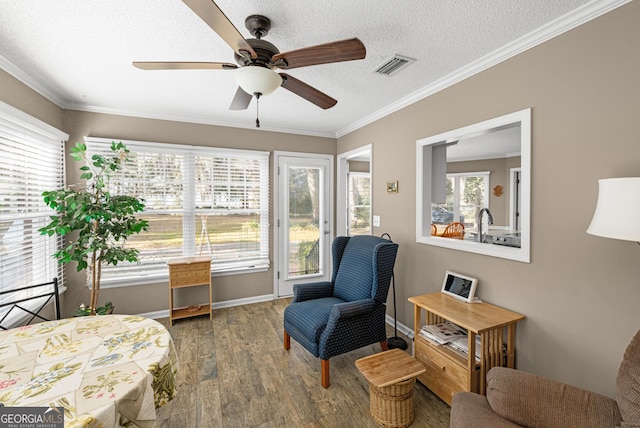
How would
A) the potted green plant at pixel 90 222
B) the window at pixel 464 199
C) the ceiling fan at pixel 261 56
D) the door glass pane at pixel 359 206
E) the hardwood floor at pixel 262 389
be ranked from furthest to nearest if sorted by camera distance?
1. the window at pixel 464 199
2. the door glass pane at pixel 359 206
3. the potted green plant at pixel 90 222
4. the hardwood floor at pixel 262 389
5. the ceiling fan at pixel 261 56

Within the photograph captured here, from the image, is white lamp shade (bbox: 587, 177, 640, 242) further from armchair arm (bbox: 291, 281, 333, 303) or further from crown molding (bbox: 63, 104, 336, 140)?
crown molding (bbox: 63, 104, 336, 140)

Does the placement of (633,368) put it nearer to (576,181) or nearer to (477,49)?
(576,181)

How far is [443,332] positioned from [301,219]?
2630mm

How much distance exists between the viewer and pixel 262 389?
221cm

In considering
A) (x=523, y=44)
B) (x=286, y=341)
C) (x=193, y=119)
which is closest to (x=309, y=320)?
(x=286, y=341)

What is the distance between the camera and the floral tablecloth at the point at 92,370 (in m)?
0.94

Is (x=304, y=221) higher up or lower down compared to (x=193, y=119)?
lower down

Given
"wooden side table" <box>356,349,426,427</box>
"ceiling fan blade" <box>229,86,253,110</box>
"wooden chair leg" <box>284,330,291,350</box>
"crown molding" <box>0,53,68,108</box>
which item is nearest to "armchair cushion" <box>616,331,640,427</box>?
"wooden side table" <box>356,349,426,427</box>

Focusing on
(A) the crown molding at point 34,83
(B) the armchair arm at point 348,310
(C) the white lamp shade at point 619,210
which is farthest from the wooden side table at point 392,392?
(A) the crown molding at point 34,83

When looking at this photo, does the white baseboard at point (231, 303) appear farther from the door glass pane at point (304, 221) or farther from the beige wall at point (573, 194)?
the beige wall at point (573, 194)

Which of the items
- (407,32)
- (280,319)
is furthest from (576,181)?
(280,319)

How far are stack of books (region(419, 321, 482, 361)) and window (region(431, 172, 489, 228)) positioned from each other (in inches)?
174

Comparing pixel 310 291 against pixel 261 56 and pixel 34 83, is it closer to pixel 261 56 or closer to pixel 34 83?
pixel 261 56

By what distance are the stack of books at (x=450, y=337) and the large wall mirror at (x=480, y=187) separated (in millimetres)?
665
